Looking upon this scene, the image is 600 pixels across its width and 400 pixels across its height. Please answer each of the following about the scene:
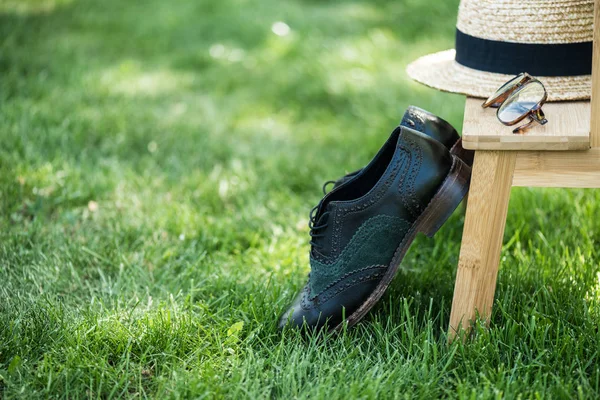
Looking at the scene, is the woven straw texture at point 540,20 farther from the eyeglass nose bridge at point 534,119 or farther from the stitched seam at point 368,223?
the stitched seam at point 368,223

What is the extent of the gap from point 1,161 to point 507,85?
239 centimetres

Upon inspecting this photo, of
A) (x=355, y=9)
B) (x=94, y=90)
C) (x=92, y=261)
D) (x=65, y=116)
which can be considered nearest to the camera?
(x=92, y=261)

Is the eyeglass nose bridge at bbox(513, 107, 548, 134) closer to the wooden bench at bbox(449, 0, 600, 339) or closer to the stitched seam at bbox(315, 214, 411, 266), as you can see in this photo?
the wooden bench at bbox(449, 0, 600, 339)

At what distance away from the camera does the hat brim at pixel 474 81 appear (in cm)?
192

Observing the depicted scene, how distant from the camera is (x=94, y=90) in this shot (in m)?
4.11

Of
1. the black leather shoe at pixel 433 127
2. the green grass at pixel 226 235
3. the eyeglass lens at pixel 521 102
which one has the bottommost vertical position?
the green grass at pixel 226 235

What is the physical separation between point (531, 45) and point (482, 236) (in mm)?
624

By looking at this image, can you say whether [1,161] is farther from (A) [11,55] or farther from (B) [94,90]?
(A) [11,55]

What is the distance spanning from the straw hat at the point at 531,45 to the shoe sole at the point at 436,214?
273mm

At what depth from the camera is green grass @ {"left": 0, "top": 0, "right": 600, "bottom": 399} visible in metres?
1.79

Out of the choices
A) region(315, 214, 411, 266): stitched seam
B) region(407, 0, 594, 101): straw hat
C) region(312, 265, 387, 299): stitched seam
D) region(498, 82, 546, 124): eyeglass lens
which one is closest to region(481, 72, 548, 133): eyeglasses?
region(498, 82, 546, 124): eyeglass lens

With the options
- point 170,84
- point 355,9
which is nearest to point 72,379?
point 170,84

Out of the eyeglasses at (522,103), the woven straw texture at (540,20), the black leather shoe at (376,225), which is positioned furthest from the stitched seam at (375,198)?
the woven straw texture at (540,20)

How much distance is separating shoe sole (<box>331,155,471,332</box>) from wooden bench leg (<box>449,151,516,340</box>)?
12cm
